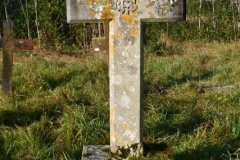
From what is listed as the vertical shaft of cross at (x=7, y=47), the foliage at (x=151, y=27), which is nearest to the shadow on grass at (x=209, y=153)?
the vertical shaft of cross at (x=7, y=47)

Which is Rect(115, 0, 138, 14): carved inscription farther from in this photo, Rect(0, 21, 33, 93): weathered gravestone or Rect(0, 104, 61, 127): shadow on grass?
Result: Rect(0, 21, 33, 93): weathered gravestone

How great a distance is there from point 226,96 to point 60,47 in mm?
5605

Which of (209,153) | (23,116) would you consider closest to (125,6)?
(209,153)

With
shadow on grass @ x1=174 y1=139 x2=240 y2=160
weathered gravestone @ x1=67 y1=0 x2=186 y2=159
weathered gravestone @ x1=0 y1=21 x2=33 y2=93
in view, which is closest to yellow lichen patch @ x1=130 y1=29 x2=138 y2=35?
weathered gravestone @ x1=67 y1=0 x2=186 y2=159

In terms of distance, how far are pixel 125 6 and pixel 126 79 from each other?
0.50 m

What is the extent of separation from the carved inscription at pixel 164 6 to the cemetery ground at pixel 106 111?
3.32 ft

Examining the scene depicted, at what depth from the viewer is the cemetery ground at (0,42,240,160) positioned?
4137 millimetres

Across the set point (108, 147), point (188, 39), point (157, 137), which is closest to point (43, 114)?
point (157, 137)

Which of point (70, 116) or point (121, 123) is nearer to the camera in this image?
point (121, 123)

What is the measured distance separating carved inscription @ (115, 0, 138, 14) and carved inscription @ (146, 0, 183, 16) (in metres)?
0.10

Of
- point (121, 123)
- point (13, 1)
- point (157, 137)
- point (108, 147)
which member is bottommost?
point (157, 137)

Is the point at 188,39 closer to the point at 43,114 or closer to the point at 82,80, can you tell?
the point at 82,80

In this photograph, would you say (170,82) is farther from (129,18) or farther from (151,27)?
(151,27)

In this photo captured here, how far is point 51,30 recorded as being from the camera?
10555 mm
